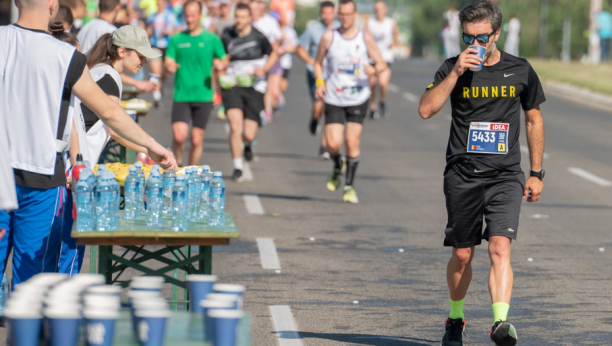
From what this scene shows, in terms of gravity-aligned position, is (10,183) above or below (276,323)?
above

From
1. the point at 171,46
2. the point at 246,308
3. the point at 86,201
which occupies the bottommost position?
the point at 246,308

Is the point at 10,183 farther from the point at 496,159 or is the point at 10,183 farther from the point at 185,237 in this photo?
the point at 496,159

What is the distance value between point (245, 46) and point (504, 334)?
9347mm

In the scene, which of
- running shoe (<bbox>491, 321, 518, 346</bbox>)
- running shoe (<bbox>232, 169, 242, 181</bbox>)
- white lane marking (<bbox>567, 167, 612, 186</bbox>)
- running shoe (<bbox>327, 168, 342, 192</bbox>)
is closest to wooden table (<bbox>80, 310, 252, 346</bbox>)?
running shoe (<bbox>491, 321, 518, 346</bbox>)

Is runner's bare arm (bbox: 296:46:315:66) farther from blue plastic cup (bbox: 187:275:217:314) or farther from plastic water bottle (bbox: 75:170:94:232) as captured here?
blue plastic cup (bbox: 187:275:217:314)

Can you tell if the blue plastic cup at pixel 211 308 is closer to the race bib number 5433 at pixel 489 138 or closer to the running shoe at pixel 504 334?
the running shoe at pixel 504 334

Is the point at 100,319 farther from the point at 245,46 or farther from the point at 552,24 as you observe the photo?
the point at 552,24

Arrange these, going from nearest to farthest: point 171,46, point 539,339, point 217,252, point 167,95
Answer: point 539,339, point 217,252, point 171,46, point 167,95

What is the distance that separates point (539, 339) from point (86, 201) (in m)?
2.96

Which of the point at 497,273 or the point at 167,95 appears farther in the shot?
the point at 167,95

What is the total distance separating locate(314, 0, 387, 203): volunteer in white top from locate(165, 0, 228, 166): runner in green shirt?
4.57ft

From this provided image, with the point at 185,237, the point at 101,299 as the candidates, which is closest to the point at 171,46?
the point at 185,237

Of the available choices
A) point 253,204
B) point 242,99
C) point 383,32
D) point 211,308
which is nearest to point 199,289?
point 211,308

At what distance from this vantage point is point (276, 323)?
717 centimetres
